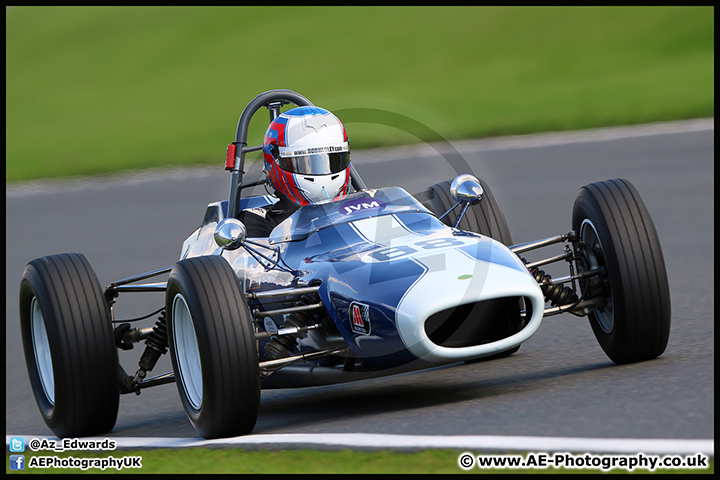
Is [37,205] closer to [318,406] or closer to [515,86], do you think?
[318,406]

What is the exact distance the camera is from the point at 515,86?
35.8 metres

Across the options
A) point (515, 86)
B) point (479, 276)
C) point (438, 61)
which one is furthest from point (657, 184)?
point (438, 61)

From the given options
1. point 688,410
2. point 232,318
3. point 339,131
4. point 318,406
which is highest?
point 339,131

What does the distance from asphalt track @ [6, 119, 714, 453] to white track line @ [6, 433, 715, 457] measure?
0.07 m

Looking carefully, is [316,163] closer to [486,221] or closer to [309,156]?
[309,156]

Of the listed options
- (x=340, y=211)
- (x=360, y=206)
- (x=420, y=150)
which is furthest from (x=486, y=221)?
(x=420, y=150)

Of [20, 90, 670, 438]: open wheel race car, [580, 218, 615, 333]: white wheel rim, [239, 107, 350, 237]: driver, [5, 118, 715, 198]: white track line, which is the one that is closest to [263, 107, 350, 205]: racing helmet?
[239, 107, 350, 237]: driver

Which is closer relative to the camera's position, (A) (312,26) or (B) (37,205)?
(B) (37,205)

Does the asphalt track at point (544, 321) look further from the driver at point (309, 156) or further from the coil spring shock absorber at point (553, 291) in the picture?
the driver at point (309, 156)

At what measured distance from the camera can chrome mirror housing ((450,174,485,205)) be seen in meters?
7.15

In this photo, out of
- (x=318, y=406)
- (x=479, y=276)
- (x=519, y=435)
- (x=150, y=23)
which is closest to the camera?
(x=519, y=435)

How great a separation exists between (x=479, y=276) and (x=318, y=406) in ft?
5.61

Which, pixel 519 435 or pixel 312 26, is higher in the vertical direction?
pixel 312 26

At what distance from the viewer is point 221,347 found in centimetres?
572
